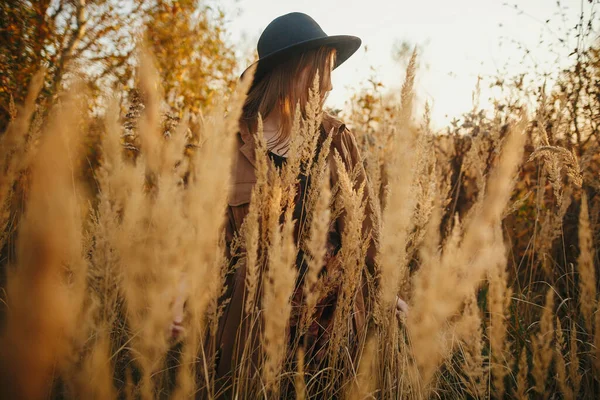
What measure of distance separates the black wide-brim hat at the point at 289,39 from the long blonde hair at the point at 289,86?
0.12 ft

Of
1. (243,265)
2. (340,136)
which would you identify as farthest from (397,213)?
(340,136)

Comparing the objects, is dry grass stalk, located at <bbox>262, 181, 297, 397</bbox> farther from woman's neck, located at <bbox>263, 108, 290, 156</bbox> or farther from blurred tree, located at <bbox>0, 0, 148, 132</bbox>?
blurred tree, located at <bbox>0, 0, 148, 132</bbox>

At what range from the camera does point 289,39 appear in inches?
77.8

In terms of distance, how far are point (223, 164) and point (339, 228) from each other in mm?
1063

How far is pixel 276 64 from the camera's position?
2.00 m

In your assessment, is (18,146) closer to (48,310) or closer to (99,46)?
(48,310)

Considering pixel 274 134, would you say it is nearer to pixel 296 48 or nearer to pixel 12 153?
pixel 296 48

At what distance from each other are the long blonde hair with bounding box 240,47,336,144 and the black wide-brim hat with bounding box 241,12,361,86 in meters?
0.04

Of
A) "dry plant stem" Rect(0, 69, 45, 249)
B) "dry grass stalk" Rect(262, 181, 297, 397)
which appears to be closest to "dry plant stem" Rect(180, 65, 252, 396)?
"dry grass stalk" Rect(262, 181, 297, 397)

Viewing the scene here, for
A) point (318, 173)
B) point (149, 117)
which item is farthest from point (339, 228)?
point (149, 117)

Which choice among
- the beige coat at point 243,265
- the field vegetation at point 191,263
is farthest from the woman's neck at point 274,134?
the field vegetation at point 191,263

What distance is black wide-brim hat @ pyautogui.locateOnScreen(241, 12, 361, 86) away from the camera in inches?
73.2

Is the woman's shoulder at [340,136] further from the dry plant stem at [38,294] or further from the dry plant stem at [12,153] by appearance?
the dry plant stem at [38,294]

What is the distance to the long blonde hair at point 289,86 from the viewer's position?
1909 millimetres
